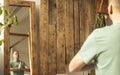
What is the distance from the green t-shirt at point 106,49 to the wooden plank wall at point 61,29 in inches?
74.2

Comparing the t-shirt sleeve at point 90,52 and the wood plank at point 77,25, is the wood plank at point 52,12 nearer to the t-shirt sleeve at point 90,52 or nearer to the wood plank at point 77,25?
the wood plank at point 77,25

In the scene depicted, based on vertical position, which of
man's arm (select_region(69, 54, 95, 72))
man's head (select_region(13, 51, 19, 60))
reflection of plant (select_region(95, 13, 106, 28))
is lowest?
man's head (select_region(13, 51, 19, 60))

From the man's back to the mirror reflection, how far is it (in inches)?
70.4

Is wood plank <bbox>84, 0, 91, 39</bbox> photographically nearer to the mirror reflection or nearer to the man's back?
the mirror reflection

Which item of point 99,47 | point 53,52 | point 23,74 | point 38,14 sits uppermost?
point 38,14

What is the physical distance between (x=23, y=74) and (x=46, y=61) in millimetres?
354

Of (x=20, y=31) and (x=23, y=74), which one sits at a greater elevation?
(x=20, y=31)

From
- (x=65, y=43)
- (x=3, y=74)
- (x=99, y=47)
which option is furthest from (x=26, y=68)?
(x=99, y=47)

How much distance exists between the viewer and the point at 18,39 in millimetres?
3008

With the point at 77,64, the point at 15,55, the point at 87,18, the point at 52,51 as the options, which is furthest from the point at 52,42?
the point at 77,64

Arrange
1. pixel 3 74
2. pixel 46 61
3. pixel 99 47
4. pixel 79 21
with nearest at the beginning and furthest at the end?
pixel 99 47, pixel 3 74, pixel 46 61, pixel 79 21

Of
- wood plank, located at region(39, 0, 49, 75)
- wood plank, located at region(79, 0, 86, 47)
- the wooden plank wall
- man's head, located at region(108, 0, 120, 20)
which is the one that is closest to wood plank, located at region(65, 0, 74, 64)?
the wooden plank wall

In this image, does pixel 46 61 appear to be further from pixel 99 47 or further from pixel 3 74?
pixel 99 47

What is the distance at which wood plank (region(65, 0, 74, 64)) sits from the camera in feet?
11.0
